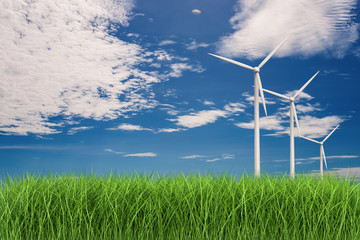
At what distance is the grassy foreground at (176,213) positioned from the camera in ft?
22.0

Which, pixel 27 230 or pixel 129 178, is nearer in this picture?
pixel 27 230

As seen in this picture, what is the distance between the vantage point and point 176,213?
22.2 feet

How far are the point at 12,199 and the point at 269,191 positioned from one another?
560cm

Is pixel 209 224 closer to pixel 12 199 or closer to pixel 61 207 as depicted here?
pixel 61 207

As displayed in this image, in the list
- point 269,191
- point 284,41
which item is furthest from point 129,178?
point 284,41

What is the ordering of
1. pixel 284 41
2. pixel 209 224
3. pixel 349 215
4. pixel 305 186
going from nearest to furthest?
1. pixel 209 224
2. pixel 349 215
3. pixel 305 186
4. pixel 284 41

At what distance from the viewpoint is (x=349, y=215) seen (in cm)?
711

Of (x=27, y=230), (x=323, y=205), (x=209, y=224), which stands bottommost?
(x=27, y=230)

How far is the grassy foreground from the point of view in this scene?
6.70m

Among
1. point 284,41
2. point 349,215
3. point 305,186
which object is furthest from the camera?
point 284,41

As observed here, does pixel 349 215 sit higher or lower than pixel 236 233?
higher

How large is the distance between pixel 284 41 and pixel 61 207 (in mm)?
12559

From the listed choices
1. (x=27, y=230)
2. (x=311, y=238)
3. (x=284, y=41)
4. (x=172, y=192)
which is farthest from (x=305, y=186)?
(x=284, y=41)

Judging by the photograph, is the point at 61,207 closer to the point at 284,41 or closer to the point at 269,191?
the point at 269,191
